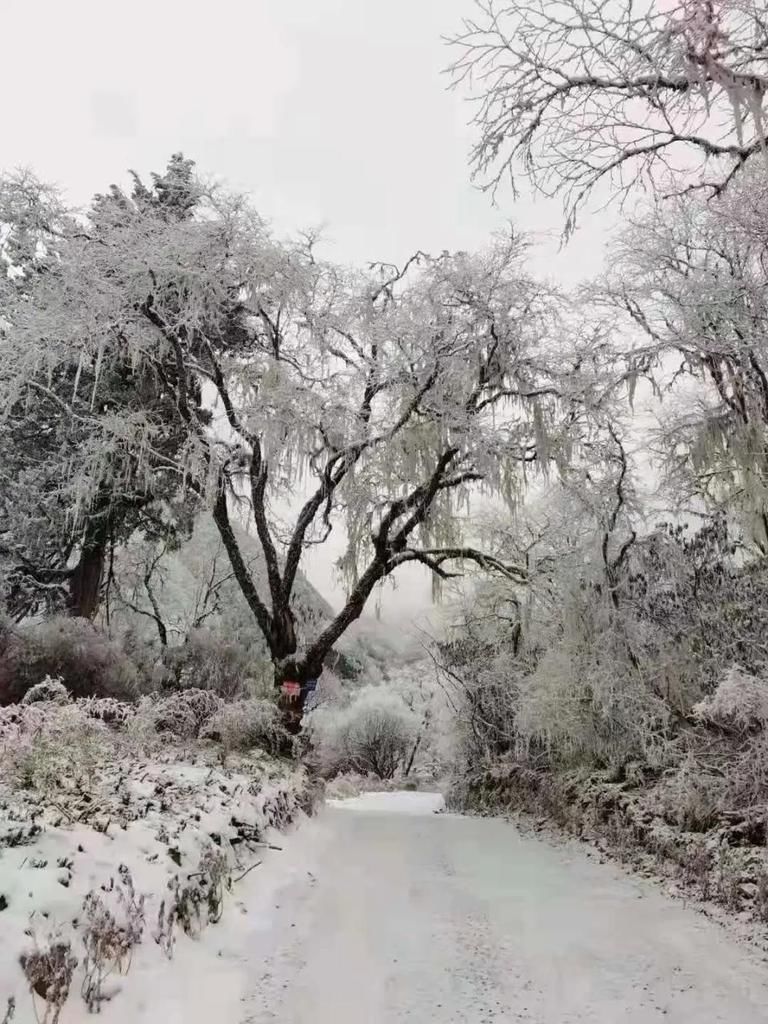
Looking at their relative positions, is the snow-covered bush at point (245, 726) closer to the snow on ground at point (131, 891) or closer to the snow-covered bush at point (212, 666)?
the snow on ground at point (131, 891)

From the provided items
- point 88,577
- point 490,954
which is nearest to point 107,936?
point 490,954

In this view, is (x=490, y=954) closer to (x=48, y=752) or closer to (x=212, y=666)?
(x=48, y=752)

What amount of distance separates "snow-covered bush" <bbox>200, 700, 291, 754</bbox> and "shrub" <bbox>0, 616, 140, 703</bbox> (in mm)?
3208

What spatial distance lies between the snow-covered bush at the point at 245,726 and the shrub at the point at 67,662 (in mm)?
3208

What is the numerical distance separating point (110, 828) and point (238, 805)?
200 cm

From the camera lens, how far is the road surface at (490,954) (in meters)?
3.13

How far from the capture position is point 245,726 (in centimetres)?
936

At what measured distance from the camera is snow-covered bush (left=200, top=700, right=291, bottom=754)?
9.13m

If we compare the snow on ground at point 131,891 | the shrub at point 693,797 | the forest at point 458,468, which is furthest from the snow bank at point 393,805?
the snow on ground at point 131,891

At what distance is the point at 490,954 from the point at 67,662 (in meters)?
9.75

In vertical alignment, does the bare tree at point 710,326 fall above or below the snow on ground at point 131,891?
above

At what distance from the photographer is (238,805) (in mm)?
6035

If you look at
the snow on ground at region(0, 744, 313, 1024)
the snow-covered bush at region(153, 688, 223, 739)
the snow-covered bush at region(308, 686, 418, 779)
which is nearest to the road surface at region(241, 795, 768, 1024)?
the snow on ground at region(0, 744, 313, 1024)

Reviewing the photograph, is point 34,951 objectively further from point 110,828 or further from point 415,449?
point 415,449
